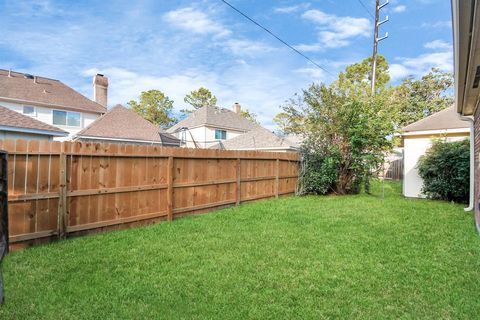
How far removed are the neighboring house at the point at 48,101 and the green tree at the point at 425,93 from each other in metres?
25.9

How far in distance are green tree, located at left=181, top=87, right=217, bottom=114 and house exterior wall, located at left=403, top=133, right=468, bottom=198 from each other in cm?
3402

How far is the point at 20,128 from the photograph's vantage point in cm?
1002

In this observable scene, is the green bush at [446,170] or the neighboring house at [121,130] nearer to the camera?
the green bush at [446,170]

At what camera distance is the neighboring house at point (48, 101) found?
771 inches

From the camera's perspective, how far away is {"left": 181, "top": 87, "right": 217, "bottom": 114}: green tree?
42094mm

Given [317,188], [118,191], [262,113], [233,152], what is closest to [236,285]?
[118,191]

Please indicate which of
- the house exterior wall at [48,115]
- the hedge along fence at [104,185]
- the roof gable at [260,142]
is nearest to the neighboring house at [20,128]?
the hedge along fence at [104,185]

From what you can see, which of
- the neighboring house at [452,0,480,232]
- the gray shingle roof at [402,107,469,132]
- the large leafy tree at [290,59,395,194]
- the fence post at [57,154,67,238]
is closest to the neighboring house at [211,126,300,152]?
the large leafy tree at [290,59,395,194]

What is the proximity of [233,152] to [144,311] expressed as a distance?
5920mm

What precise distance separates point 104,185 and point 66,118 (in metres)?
18.9

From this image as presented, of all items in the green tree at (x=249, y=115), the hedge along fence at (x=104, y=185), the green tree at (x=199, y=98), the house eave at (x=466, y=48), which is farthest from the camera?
the green tree at (x=249, y=115)

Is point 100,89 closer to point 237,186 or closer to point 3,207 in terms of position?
point 237,186

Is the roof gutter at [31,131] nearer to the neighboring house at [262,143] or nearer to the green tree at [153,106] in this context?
the neighboring house at [262,143]

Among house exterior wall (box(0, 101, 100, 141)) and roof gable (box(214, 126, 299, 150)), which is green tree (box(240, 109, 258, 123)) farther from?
house exterior wall (box(0, 101, 100, 141))
